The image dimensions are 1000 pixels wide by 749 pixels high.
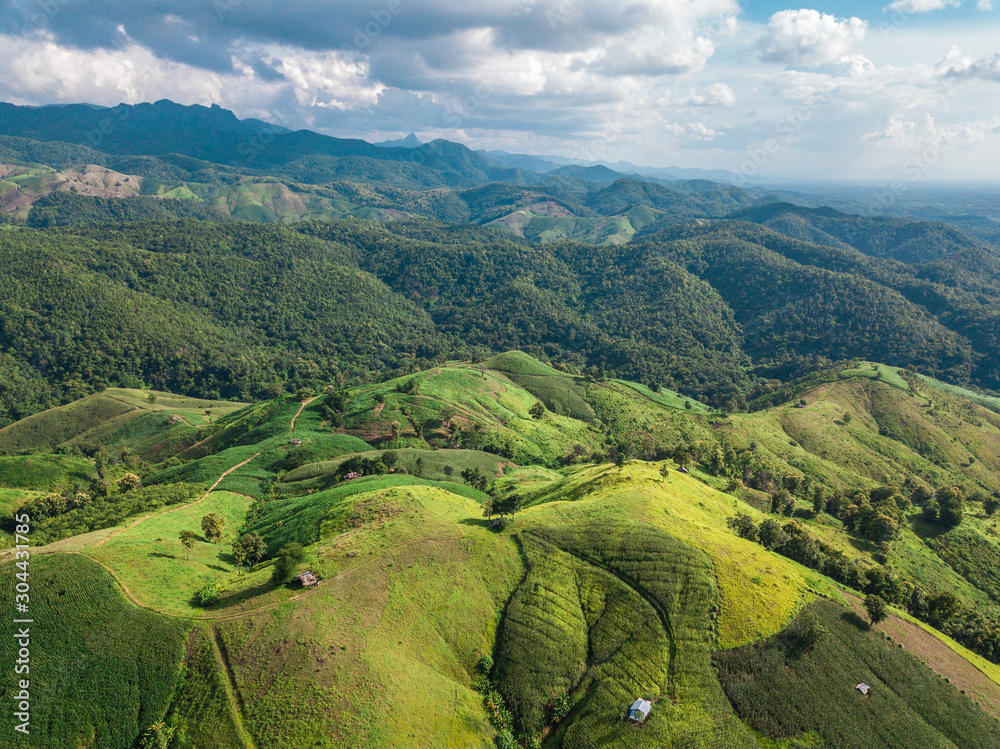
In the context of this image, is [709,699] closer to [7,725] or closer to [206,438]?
[7,725]

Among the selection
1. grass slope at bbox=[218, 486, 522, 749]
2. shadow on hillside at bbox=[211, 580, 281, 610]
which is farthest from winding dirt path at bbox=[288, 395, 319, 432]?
shadow on hillside at bbox=[211, 580, 281, 610]

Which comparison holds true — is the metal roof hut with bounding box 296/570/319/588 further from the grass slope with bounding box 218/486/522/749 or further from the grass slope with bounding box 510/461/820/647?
the grass slope with bounding box 510/461/820/647

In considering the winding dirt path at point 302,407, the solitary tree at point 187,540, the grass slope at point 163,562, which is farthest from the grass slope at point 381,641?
the winding dirt path at point 302,407

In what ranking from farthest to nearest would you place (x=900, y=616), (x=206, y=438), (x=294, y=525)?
(x=206, y=438), (x=294, y=525), (x=900, y=616)

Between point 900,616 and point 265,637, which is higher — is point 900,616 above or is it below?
below

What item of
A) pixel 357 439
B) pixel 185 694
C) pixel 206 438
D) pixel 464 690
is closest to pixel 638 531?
pixel 464 690

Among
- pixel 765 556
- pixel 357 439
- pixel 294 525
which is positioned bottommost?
pixel 357 439

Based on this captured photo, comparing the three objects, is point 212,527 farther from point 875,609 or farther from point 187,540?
point 875,609
